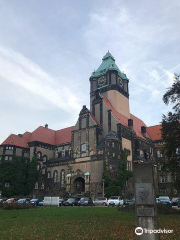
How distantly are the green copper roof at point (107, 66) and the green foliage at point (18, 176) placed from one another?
3121 centimetres

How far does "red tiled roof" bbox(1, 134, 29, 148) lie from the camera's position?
217 feet

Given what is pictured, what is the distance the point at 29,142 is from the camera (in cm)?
6950


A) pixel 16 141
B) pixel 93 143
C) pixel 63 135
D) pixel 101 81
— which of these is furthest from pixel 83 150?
pixel 101 81

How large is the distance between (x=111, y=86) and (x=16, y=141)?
2938 cm

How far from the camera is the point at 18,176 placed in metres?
61.8

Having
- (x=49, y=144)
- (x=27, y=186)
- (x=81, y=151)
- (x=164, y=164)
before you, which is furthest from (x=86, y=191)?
(x=164, y=164)

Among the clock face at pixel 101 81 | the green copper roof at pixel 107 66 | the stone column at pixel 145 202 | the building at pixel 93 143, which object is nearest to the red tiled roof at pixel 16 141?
the building at pixel 93 143

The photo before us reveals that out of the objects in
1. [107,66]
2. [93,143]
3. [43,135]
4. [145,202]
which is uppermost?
[107,66]

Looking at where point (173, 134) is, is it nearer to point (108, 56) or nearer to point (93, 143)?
point (93, 143)

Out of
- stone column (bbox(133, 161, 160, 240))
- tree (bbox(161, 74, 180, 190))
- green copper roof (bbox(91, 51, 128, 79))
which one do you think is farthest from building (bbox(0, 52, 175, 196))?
stone column (bbox(133, 161, 160, 240))

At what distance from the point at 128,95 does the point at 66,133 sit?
70.2 feet

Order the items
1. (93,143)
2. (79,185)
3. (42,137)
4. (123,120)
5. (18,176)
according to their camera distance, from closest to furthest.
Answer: (93,143), (79,185), (18,176), (123,120), (42,137)

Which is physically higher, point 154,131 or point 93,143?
point 154,131

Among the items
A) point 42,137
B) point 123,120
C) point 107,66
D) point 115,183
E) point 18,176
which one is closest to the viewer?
point 115,183
